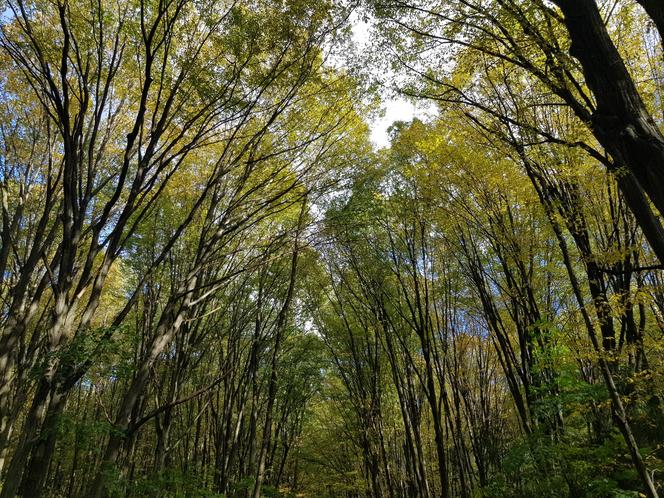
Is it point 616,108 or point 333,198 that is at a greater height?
point 333,198

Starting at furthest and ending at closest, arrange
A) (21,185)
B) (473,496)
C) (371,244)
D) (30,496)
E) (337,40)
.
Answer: (371,244) < (473,496) < (21,185) < (337,40) < (30,496)

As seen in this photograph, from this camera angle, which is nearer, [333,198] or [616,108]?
[616,108]

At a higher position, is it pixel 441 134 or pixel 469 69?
pixel 441 134

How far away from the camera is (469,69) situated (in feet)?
15.3

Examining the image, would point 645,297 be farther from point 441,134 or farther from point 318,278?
point 318,278

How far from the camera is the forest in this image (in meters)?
3.66

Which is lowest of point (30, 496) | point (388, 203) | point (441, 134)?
point (30, 496)

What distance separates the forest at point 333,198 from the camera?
3660mm

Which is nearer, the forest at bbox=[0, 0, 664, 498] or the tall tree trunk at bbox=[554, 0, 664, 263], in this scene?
the tall tree trunk at bbox=[554, 0, 664, 263]

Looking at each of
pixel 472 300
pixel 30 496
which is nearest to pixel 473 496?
pixel 472 300

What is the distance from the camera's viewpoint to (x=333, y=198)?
9.00 meters

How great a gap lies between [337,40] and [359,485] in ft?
46.2

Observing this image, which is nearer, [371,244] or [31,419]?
[31,419]

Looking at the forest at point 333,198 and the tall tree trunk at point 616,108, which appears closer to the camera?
the tall tree trunk at point 616,108
